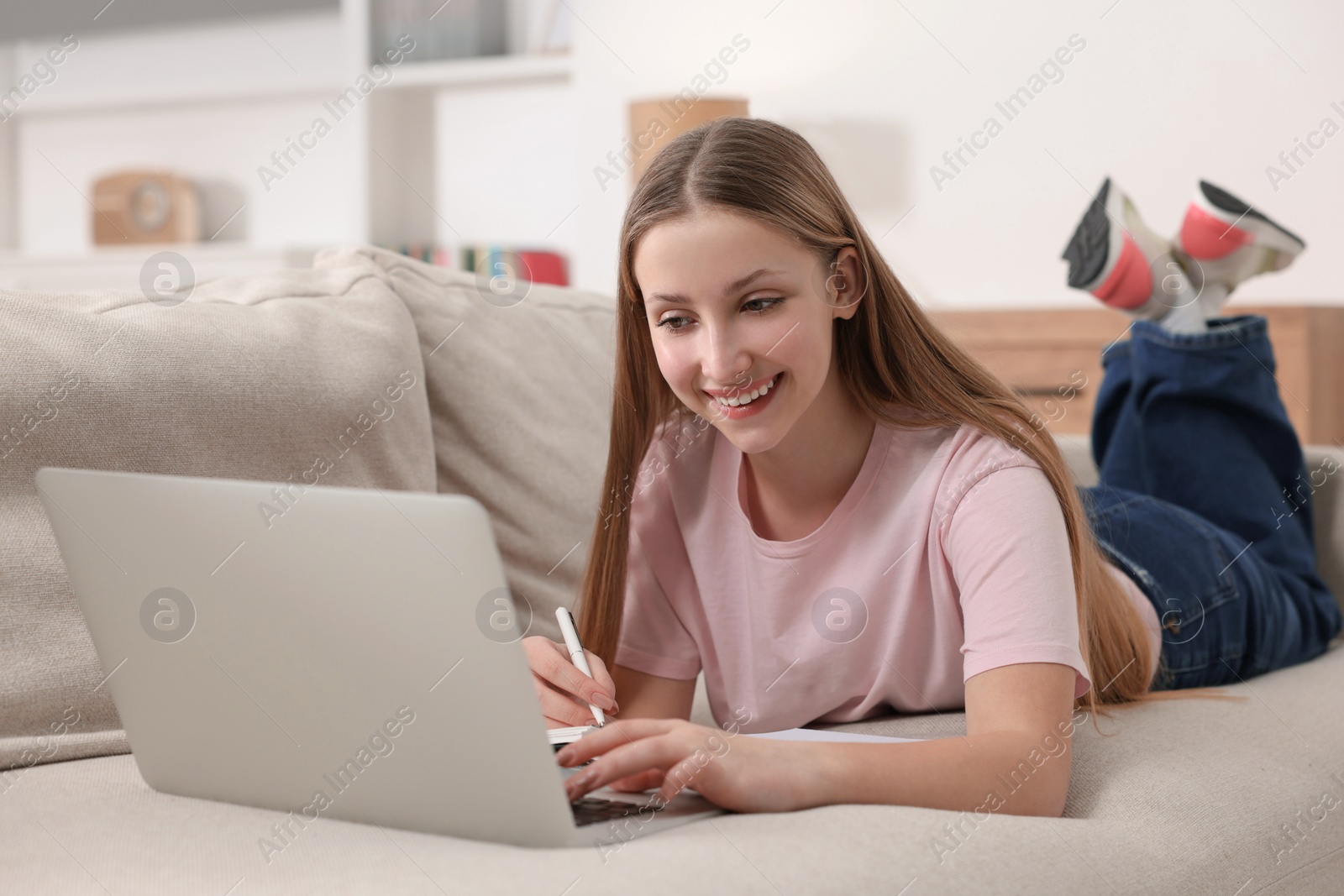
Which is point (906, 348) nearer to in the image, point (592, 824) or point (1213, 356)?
point (592, 824)

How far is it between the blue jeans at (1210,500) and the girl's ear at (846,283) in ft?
1.34

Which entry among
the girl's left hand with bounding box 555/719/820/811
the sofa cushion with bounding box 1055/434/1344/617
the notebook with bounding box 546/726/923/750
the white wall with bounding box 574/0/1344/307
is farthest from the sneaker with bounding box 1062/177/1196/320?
the white wall with bounding box 574/0/1344/307

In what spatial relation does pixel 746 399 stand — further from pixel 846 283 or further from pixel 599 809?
pixel 599 809

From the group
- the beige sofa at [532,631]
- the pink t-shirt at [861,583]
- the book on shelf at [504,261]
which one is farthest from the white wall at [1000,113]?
the pink t-shirt at [861,583]

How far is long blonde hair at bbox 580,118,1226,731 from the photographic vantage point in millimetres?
938

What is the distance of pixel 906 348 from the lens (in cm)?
101

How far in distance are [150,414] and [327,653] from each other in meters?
0.40

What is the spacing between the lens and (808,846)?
2.07 ft

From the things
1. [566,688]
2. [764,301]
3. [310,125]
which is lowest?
[566,688]

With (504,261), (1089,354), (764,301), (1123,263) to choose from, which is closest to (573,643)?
(764,301)

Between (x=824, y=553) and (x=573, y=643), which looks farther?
(x=824, y=553)

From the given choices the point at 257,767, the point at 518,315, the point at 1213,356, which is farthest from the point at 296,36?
the point at 257,767

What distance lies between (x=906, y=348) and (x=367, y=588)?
0.57 metres

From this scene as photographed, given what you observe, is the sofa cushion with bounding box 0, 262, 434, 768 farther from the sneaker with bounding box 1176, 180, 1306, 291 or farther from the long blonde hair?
the sneaker with bounding box 1176, 180, 1306, 291
